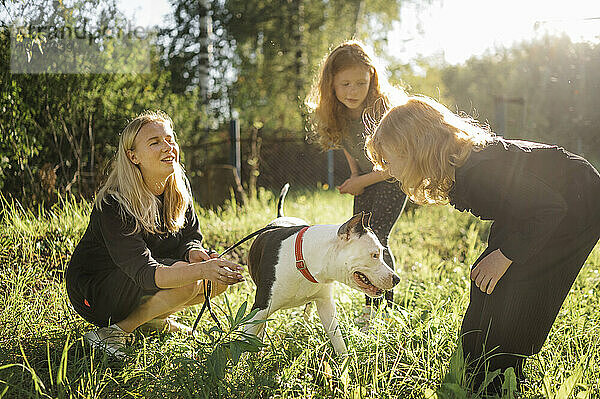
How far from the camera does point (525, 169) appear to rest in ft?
7.39

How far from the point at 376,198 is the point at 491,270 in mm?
1212

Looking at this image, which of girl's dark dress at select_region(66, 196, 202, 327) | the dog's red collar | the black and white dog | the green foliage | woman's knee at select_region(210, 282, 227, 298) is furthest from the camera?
the green foliage

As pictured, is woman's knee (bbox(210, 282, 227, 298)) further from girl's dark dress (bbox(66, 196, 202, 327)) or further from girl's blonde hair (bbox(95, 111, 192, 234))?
girl's blonde hair (bbox(95, 111, 192, 234))

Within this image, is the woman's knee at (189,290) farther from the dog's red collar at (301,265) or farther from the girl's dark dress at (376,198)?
the girl's dark dress at (376,198)

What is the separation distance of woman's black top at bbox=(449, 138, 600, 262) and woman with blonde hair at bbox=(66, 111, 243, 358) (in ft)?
4.43

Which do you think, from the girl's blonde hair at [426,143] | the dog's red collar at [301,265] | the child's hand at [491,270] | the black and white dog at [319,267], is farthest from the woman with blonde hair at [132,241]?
the child's hand at [491,270]

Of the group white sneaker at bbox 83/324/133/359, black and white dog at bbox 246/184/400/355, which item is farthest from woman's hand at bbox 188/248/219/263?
white sneaker at bbox 83/324/133/359

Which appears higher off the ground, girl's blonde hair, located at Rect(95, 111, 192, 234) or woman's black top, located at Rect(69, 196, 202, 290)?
girl's blonde hair, located at Rect(95, 111, 192, 234)

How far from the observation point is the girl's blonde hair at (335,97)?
332 centimetres

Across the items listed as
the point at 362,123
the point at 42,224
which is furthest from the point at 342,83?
the point at 42,224

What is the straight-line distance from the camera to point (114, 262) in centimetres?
280

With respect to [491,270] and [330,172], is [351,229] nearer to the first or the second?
[491,270]

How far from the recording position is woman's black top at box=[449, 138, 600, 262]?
2148 millimetres

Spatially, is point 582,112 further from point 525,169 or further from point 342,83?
point 525,169
